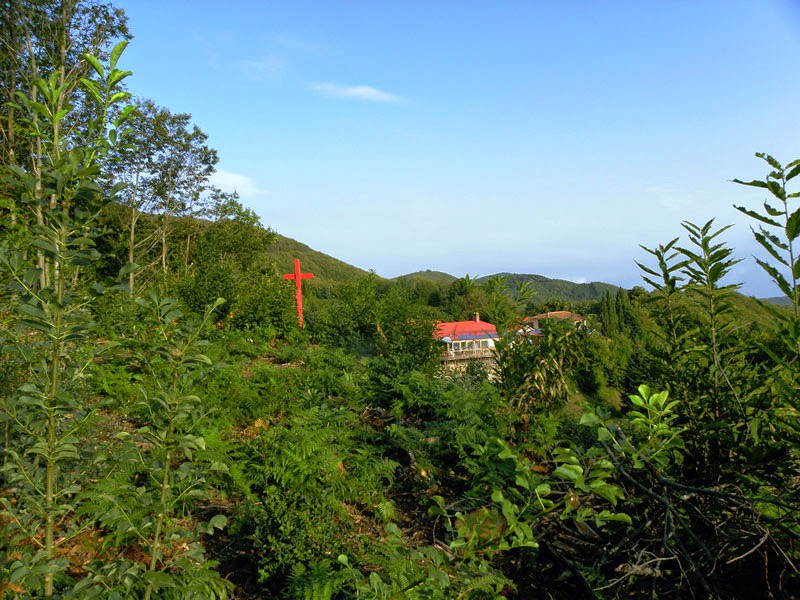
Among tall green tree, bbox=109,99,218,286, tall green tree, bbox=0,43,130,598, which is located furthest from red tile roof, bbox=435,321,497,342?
tall green tree, bbox=109,99,218,286

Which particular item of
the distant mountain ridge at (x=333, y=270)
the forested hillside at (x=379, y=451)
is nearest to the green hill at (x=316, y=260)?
the distant mountain ridge at (x=333, y=270)

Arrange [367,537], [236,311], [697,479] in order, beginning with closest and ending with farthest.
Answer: [697,479]
[367,537]
[236,311]

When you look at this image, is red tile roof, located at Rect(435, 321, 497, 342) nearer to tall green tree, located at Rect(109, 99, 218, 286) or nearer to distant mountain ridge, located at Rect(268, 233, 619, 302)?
tall green tree, located at Rect(109, 99, 218, 286)

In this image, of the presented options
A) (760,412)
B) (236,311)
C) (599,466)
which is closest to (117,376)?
(236,311)

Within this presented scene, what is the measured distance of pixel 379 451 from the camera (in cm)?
353

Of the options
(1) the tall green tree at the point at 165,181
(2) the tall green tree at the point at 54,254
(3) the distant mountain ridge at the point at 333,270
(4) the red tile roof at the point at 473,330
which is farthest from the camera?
(3) the distant mountain ridge at the point at 333,270

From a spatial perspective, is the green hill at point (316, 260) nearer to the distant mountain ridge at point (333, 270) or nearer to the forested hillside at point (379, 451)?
the distant mountain ridge at point (333, 270)

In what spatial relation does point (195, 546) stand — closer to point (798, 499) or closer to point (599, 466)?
point (599, 466)

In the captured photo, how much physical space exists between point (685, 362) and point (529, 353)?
4.43 feet

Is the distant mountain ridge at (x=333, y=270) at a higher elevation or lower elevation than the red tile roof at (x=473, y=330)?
higher

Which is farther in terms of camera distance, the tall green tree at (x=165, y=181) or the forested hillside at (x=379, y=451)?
the tall green tree at (x=165, y=181)

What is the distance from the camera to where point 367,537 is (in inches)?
109

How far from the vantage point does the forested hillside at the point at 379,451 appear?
1.36 metres

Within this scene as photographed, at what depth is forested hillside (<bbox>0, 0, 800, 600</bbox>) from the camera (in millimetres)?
1361
